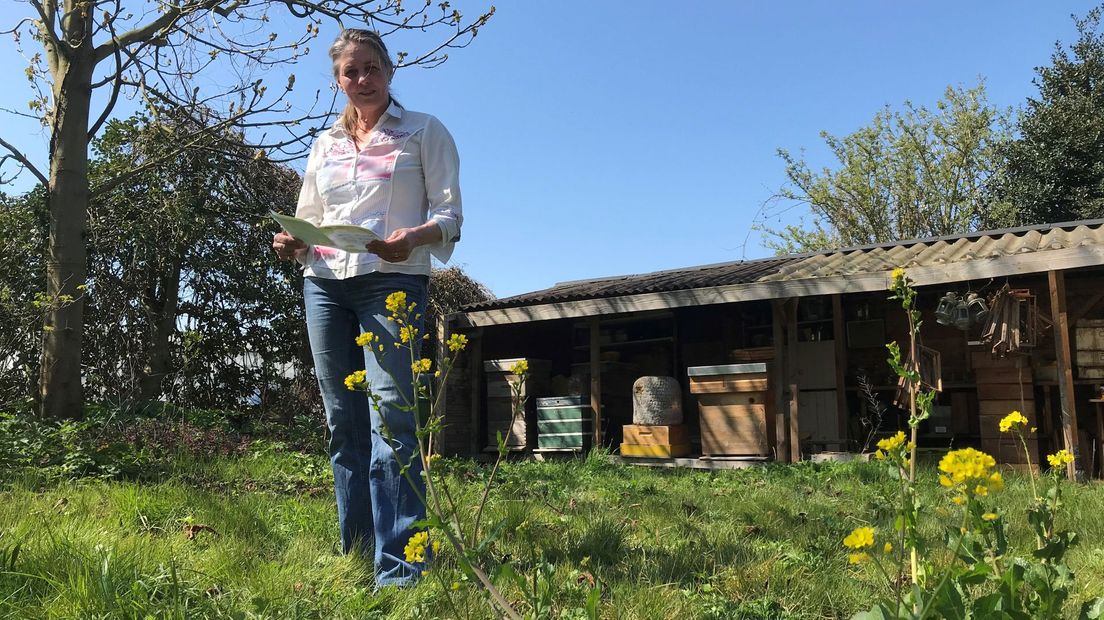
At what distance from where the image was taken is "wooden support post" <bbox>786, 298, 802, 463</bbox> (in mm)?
8219

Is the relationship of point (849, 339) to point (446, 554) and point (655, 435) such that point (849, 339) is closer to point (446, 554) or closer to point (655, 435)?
point (655, 435)

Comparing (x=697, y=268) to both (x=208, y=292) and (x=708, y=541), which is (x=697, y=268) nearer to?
(x=208, y=292)

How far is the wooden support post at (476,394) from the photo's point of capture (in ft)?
35.1

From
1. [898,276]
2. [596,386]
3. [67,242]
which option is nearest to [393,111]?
[898,276]

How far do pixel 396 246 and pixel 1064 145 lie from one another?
Answer: 20664 mm

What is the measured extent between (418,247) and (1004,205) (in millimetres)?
21331

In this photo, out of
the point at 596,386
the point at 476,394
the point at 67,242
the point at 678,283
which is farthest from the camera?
the point at 476,394

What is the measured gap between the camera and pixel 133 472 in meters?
4.96

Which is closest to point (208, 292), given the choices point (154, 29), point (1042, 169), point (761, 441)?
point (154, 29)

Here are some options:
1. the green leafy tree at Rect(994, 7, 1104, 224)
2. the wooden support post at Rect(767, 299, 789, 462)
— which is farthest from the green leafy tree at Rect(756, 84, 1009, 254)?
the wooden support post at Rect(767, 299, 789, 462)

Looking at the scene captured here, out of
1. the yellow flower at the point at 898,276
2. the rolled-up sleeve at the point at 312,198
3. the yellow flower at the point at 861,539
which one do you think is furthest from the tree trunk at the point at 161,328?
the yellow flower at the point at 861,539

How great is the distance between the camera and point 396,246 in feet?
7.92

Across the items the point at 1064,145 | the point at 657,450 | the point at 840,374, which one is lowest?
the point at 657,450

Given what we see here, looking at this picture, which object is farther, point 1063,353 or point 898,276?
point 1063,353
